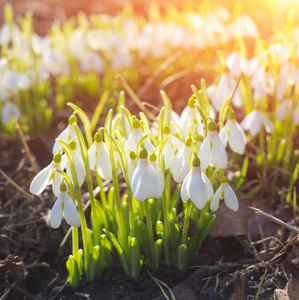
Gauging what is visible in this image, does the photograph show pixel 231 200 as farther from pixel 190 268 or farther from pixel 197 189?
pixel 190 268

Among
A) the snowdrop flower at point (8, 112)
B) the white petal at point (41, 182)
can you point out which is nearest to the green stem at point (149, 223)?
the white petal at point (41, 182)

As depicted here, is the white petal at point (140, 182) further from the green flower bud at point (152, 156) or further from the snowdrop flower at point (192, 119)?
the snowdrop flower at point (192, 119)

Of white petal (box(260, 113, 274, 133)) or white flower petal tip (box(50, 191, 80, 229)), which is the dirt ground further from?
white flower petal tip (box(50, 191, 80, 229))

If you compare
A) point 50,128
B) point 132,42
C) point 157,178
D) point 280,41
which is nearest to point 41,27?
point 132,42

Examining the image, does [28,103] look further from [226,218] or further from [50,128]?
[226,218]

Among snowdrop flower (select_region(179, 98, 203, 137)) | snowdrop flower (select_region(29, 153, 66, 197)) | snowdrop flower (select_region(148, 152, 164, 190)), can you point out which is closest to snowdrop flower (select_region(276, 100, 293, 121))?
snowdrop flower (select_region(179, 98, 203, 137))

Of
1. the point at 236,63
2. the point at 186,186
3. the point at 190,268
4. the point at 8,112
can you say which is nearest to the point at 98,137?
the point at 186,186
